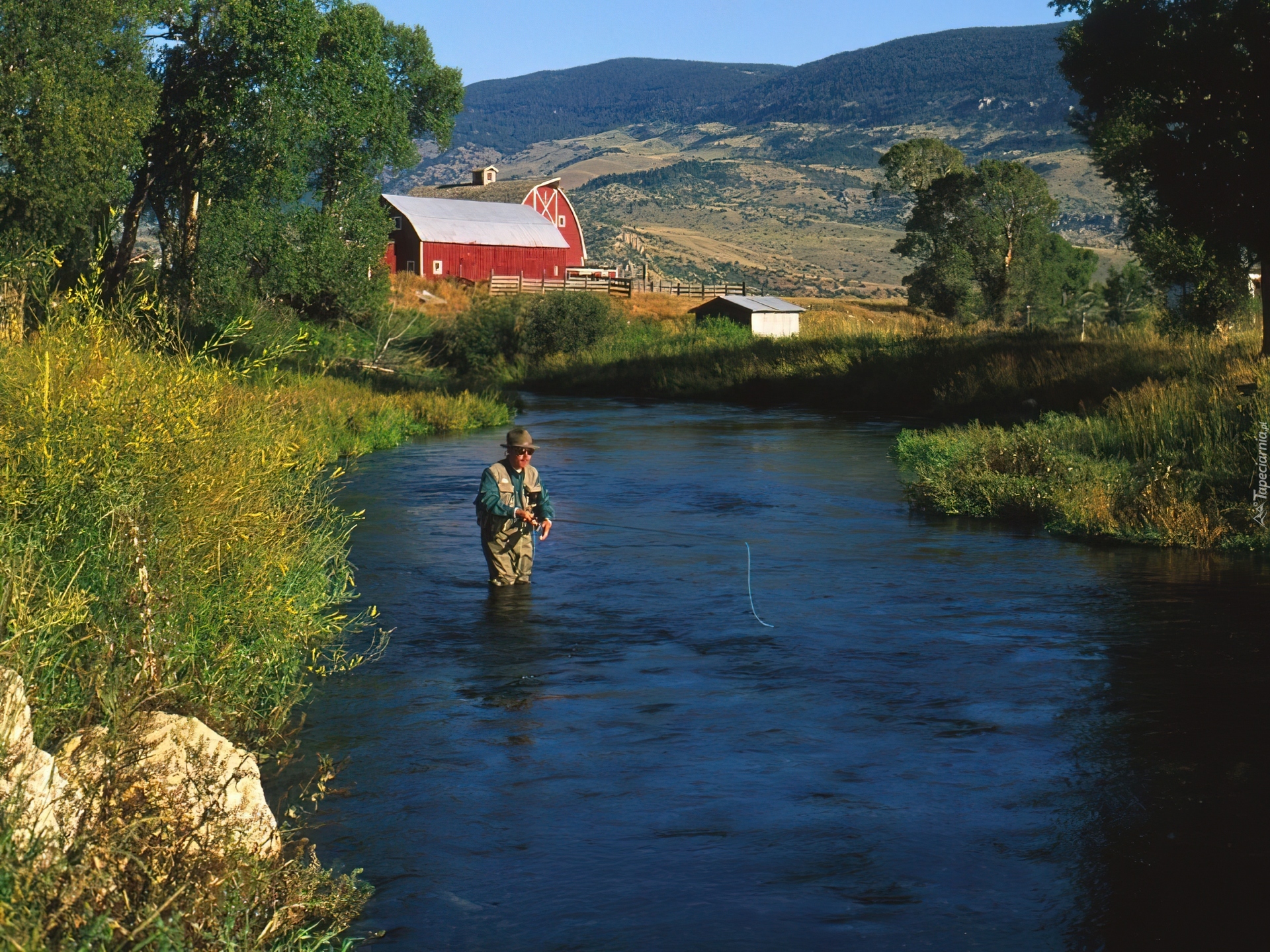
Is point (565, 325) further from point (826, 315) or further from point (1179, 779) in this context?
point (1179, 779)

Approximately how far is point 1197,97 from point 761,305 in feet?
114

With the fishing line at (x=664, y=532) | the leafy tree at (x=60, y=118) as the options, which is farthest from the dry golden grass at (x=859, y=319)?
the fishing line at (x=664, y=532)

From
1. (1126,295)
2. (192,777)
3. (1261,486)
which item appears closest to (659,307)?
(1126,295)

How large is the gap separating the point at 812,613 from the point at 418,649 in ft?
13.0

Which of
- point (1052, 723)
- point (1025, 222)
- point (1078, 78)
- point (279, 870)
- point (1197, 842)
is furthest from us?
point (1025, 222)

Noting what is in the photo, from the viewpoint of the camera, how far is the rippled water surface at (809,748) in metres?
6.80

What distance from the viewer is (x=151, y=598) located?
25.0 feet

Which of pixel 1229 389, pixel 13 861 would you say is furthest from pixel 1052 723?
pixel 1229 389

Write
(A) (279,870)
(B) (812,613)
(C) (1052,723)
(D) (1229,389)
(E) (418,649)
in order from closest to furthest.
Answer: (A) (279,870) < (C) (1052,723) < (E) (418,649) < (B) (812,613) < (D) (1229,389)

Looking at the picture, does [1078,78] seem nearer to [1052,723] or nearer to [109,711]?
[1052,723]

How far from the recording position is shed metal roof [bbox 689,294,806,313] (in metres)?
60.4

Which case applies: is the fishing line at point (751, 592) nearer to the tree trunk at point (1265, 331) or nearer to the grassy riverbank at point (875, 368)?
the grassy riverbank at point (875, 368)

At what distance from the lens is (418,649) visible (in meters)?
11.8

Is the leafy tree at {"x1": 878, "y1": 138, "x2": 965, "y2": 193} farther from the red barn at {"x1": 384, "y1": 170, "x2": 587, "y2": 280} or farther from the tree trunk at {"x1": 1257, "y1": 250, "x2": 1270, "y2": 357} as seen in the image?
the tree trunk at {"x1": 1257, "y1": 250, "x2": 1270, "y2": 357}
